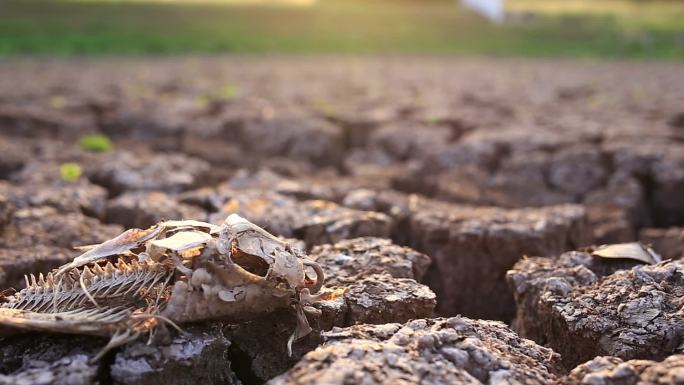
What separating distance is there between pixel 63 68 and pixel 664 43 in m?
16.5

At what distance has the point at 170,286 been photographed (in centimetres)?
212

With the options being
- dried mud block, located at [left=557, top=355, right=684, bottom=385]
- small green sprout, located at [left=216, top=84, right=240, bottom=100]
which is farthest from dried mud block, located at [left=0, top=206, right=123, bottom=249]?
Result: small green sprout, located at [left=216, top=84, right=240, bottom=100]

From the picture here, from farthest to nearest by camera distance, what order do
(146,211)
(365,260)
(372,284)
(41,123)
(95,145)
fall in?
(41,123)
(95,145)
(146,211)
(365,260)
(372,284)

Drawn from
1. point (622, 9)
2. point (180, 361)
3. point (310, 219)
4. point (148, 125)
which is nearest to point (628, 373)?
point (180, 361)

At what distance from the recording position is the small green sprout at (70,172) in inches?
173

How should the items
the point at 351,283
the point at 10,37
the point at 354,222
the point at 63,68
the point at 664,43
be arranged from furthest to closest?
the point at 664,43, the point at 10,37, the point at 63,68, the point at 354,222, the point at 351,283

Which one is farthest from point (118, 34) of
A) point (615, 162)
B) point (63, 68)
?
point (615, 162)

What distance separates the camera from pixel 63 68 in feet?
37.1

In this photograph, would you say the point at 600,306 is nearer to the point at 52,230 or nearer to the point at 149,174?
the point at 52,230

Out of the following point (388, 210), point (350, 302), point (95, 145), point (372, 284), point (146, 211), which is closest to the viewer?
point (350, 302)

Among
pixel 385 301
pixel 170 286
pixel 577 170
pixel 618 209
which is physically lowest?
pixel 618 209

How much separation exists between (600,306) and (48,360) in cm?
170

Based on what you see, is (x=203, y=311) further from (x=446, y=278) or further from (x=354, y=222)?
(x=446, y=278)

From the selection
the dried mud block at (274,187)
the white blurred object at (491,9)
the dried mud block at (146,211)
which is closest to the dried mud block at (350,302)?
the dried mud block at (146,211)
